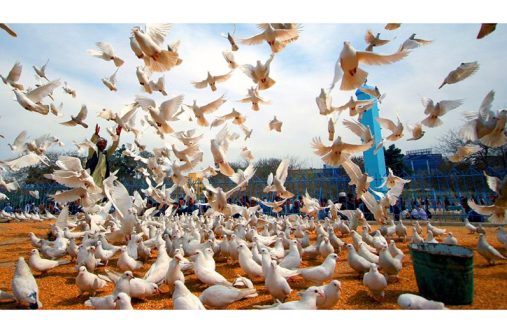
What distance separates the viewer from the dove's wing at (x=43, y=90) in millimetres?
5043

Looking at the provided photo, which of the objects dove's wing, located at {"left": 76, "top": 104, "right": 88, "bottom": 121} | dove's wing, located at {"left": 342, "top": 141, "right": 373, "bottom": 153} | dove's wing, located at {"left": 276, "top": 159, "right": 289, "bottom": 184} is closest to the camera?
dove's wing, located at {"left": 342, "top": 141, "right": 373, "bottom": 153}

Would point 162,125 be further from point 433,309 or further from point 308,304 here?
point 433,309

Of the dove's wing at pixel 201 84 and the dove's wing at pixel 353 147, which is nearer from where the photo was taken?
the dove's wing at pixel 353 147

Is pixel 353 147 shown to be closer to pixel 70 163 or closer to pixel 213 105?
pixel 213 105

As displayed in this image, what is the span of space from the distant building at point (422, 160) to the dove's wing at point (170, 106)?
1644cm

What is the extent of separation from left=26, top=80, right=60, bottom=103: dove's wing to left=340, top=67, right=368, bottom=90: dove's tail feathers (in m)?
4.42

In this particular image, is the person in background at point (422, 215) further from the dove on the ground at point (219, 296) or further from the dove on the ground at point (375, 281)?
the dove on the ground at point (219, 296)

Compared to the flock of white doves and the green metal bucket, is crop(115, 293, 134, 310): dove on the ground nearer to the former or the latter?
the flock of white doves

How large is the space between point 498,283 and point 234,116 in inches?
215

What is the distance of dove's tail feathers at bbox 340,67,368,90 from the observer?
13.2ft

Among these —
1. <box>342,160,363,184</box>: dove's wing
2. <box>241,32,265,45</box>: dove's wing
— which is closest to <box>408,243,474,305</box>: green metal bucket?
<box>342,160,363,184</box>: dove's wing

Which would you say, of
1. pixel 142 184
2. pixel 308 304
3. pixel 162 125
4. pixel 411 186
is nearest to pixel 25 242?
pixel 162 125

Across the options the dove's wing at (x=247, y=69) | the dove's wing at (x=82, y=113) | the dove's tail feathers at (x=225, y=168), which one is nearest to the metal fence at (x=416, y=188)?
the dove's wing at (x=82, y=113)

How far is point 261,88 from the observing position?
6.00m
